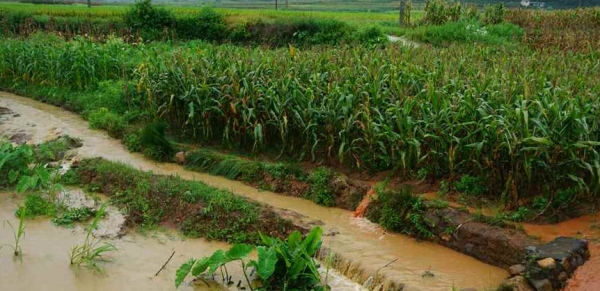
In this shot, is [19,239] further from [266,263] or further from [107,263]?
[266,263]

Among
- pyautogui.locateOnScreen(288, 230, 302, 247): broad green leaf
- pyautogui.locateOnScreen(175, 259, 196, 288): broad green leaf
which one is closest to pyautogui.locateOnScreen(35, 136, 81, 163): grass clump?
pyautogui.locateOnScreen(175, 259, 196, 288): broad green leaf

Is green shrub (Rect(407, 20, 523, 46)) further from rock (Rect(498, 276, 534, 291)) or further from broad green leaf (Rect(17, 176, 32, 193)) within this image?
broad green leaf (Rect(17, 176, 32, 193))

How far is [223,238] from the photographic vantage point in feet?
19.6

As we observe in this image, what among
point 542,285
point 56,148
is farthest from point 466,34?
point 542,285

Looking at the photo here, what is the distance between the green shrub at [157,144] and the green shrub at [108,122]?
106cm

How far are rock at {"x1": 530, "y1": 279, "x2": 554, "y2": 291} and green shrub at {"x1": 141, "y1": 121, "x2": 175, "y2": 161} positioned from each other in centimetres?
544

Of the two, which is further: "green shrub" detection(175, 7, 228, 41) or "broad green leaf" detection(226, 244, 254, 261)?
"green shrub" detection(175, 7, 228, 41)

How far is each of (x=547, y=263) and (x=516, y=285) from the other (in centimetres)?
32

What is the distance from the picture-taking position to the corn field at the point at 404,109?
5.71 metres

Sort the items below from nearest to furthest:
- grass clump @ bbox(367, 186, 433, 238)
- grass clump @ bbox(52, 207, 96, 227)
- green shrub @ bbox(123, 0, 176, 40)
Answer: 1. grass clump @ bbox(367, 186, 433, 238)
2. grass clump @ bbox(52, 207, 96, 227)
3. green shrub @ bbox(123, 0, 176, 40)

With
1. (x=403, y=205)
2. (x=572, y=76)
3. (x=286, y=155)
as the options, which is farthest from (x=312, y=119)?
(x=572, y=76)

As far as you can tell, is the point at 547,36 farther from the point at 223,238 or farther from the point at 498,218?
the point at 223,238

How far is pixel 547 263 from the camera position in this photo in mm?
4488

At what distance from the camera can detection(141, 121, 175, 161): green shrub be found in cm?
833
